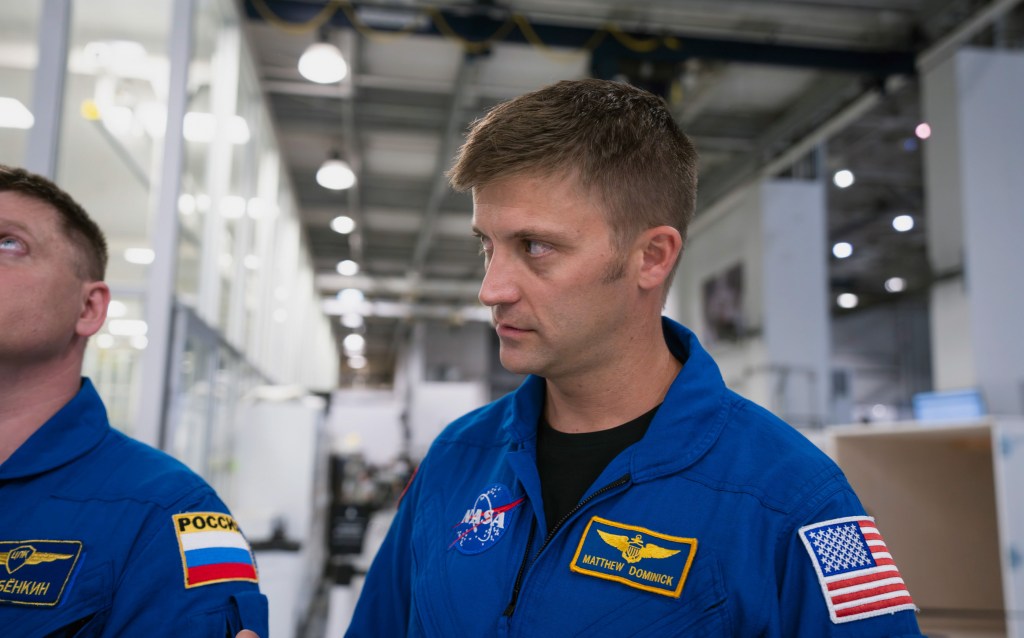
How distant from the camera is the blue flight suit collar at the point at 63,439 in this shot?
4.78 ft

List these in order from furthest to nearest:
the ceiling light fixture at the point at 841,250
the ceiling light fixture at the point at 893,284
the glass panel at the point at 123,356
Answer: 1. the ceiling light fixture at the point at 893,284
2. the ceiling light fixture at the point at 841,250
3. the glass panel at the point at 123,356

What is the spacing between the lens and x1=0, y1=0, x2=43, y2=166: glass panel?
4.35 meters

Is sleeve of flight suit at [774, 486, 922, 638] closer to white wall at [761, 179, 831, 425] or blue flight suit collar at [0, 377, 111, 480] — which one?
blue flight suit collar at [0, 377, 111, 480]

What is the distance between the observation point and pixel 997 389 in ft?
21.4

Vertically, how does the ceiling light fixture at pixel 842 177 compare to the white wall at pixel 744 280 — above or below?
above

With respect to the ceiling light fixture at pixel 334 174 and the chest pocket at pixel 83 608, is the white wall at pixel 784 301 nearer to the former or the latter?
the ceiling light fixture at pixel 334 174

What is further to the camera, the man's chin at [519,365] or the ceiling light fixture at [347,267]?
the ceiling light fixture at [347,267]

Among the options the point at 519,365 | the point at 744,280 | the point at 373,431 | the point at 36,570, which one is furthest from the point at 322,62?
the point at 373,431

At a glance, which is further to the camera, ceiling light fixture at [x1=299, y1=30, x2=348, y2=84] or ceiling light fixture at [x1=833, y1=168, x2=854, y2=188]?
ceiling light fixture at [x1=833, y1=168, x2=854, y2=188]

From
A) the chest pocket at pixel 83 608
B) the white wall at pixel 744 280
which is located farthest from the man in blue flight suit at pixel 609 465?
the white wall at pixel 744 280

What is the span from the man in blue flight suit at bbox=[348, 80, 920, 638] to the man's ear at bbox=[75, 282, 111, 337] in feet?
2.46

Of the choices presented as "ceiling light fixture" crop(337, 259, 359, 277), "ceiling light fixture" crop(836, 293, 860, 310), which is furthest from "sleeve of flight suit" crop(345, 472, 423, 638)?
"ceiling light fixture" crop(836, 293, 860, 310)

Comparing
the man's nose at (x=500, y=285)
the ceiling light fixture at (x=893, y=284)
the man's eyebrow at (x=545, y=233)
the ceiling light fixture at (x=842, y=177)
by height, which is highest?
the ceiling light fixture at (x=842, y=177)

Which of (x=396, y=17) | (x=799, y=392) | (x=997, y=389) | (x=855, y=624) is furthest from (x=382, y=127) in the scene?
(x=855, y=624)
